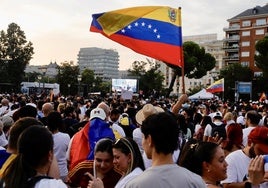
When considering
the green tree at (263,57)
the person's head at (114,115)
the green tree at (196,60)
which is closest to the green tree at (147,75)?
the green tree at (196,60)

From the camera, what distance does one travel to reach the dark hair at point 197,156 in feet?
12.7

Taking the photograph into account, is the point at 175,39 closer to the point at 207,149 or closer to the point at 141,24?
the point at 141,24

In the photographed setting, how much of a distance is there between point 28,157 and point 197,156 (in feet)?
4.97

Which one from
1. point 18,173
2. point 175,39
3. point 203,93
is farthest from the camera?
point 203,93

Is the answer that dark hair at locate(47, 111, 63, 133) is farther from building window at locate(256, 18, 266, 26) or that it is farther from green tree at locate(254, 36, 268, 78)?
building window at locate(256, 18, 266, 26)

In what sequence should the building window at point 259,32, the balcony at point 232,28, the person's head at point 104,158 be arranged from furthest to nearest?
the balcony at point 232,28 → the building window at point 259,32 → the person's head at point 104,158

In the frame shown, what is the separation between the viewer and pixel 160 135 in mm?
3113

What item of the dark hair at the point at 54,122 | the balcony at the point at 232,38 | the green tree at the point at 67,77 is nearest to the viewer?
the dark hair at the point at 54,122

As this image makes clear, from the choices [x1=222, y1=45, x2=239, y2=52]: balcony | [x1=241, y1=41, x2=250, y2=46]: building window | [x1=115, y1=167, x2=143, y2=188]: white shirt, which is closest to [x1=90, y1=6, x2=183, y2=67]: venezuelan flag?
[x1=115, y1=167, x2=143, y2=188]: white shirt

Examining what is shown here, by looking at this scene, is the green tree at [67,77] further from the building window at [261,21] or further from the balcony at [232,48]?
the building window at [261,21]

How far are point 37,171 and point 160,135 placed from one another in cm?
90

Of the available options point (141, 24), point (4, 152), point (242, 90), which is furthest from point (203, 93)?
point (4, 152)

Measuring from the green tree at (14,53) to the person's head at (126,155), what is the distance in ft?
237

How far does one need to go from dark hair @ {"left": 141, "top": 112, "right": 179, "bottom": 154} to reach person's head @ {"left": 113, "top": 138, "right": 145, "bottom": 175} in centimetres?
90
